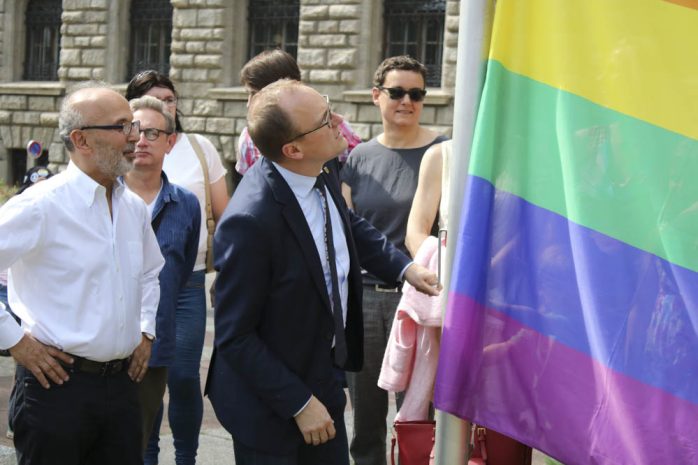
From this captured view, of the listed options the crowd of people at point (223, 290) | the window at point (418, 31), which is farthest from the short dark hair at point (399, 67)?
the window at point (418, 31)

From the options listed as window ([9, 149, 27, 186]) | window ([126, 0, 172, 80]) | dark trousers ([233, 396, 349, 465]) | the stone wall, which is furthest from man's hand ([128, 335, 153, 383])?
window ([9, 149, 27, 186])

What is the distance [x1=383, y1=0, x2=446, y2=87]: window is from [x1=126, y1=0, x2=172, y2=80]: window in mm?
4712

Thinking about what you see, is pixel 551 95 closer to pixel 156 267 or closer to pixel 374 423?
pixel 156 267

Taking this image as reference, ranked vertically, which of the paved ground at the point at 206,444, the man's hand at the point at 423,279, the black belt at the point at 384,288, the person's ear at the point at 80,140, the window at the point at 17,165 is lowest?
the paved ground at the point at 206,444

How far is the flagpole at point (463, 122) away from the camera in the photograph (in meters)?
3.09

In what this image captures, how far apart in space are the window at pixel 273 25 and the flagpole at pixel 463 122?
55.1ft

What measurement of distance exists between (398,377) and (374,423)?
0.93 m

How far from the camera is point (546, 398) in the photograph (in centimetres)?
296

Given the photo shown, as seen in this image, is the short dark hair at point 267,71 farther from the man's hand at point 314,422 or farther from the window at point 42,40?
the window at point 42,40

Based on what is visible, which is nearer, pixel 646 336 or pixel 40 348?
pixel 646 336

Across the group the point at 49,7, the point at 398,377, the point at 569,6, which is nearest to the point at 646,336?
the point at 569,6

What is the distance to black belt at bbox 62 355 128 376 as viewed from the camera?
374cm

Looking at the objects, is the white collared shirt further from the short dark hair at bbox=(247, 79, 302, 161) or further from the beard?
the beard

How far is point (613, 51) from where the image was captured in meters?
2.88
